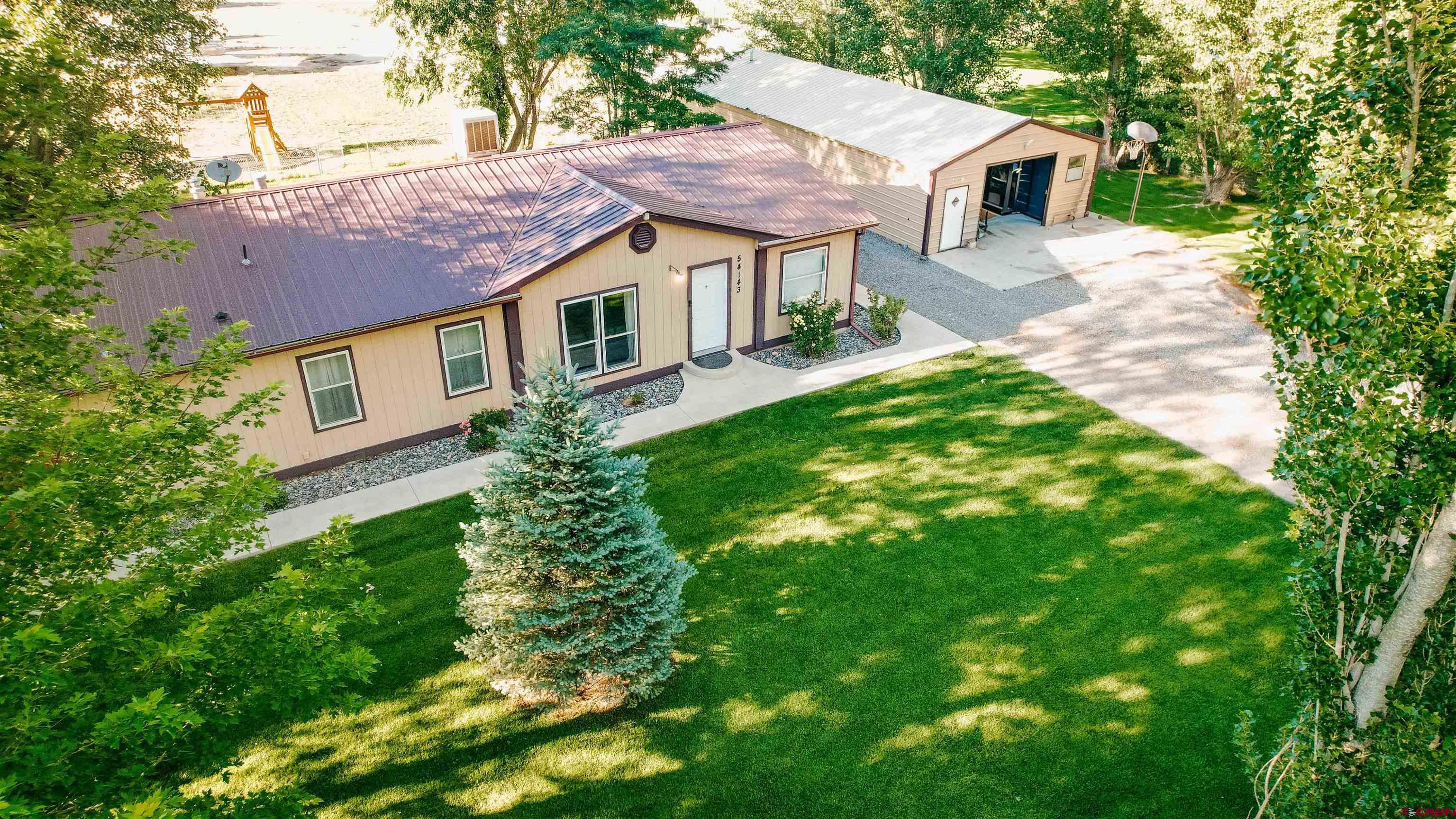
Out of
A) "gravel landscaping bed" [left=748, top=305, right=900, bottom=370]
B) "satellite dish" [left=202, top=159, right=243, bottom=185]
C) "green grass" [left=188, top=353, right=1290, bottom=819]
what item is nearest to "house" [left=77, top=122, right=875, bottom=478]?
"gravel landscaping bed" [left=748, top=305, right=900, bottom=370]

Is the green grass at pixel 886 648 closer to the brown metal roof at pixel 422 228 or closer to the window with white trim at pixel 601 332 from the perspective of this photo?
the window with white trim at pixel 601 332

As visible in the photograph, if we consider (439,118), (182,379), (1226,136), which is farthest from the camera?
(439,118)

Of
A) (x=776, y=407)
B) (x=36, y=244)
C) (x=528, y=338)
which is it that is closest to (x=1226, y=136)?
(x=776, y=407)

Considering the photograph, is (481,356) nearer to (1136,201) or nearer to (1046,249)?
(1046,249)

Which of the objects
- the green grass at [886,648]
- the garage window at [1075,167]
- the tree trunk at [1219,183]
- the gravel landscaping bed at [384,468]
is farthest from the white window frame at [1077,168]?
the gravel landscaping bed at [384,468]

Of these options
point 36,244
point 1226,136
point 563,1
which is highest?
point 563,1

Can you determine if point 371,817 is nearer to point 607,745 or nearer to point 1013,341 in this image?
point 607,745
